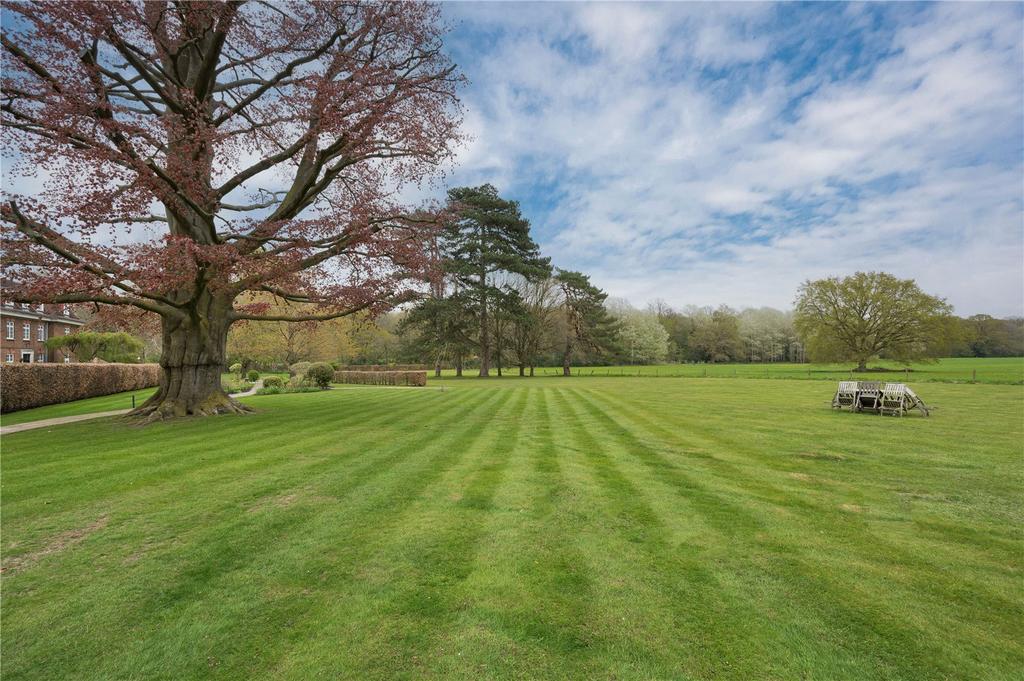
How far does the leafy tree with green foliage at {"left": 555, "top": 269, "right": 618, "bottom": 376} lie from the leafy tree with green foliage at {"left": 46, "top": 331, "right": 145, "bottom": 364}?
132ft

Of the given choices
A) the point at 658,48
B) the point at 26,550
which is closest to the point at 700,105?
the point at 658,48

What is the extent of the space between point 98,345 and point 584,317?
44.0 meters

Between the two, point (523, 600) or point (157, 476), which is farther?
point (157, 476)

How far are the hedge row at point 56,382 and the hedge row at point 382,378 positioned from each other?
1250cm

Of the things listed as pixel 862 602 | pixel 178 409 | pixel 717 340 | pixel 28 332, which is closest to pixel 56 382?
pixel 178 409

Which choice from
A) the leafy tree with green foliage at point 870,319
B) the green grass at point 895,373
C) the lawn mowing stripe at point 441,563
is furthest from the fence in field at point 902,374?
the lawn mowing stripe at point 441,563

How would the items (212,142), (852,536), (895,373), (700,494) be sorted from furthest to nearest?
(895,373)
(212,142)
(700,494)
(852,536)

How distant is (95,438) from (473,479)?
9015mm

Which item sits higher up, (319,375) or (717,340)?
(717,340)

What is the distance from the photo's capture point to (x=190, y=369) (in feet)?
42.0

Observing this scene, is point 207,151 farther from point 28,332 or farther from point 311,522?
point 28,332

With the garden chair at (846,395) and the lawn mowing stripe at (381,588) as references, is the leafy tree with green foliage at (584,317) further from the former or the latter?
the lawn mowing stripe at (381,588)

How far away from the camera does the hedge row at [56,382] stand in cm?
1684

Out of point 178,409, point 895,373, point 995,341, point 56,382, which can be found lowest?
point 895,373
